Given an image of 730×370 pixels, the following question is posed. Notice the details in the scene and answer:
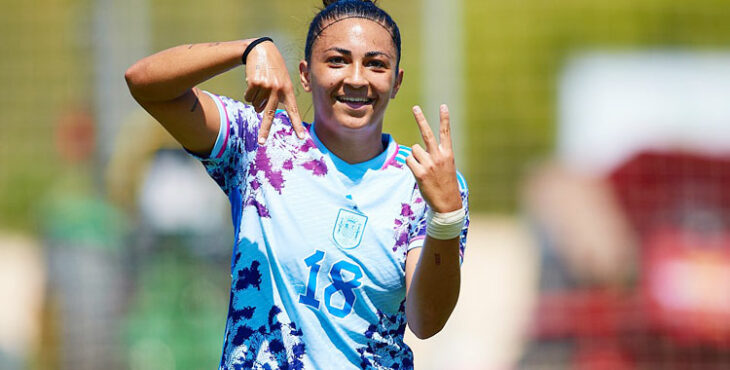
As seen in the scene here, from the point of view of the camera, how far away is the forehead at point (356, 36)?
3006 millimetres

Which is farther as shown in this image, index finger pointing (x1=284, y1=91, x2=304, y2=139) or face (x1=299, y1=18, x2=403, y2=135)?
face (x1=299, y1=18, x2=403, y2=135)

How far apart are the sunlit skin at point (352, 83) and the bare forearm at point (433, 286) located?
423 millimetres

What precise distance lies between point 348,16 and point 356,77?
214 mm

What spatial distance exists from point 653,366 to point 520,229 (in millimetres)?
1885

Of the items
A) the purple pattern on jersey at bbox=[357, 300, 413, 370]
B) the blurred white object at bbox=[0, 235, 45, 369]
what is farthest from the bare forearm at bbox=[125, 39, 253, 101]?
the blurred white object at bbox=[0, 235, 45, 369]

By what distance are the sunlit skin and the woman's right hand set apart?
22cm

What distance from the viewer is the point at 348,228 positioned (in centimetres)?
297

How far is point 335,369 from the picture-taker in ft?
9.53

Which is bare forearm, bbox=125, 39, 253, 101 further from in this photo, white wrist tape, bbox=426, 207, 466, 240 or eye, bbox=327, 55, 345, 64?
white wrist tape, bbox=426, 207, 466, 240

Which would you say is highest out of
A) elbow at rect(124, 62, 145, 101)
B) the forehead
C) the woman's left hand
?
the forehead

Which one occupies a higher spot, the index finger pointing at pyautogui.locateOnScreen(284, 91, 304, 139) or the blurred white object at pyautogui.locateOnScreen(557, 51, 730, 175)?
the blurred white object at pyautogui.locateOnScreen(557, 51, 730, 175)

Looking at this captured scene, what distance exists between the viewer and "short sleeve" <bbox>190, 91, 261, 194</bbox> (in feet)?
9.67

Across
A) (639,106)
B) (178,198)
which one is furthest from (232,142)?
(639,106)

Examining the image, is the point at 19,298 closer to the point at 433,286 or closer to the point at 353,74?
the point at 353,74
